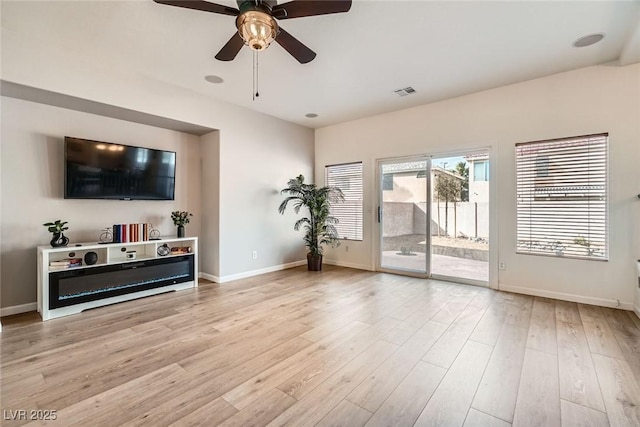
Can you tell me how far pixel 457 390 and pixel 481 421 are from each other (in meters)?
0.27

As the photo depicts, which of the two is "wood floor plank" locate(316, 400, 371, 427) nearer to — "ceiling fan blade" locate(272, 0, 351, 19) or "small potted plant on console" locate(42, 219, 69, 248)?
"ceiling fan blade" locate(272, 0, 351, 19)

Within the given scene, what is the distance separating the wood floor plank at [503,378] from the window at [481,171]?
2.41m

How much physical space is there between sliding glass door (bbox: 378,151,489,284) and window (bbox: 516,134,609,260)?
0.48m

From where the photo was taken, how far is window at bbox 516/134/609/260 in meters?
3.47

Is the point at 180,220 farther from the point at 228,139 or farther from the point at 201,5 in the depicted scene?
the point at 201,5

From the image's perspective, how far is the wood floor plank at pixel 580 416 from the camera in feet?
5.09

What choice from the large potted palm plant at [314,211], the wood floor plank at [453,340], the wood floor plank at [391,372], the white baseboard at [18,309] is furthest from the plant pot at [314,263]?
the white baseboard at [18,309]

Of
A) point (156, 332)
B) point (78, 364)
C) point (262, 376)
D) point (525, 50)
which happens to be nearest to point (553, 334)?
point (262, 376)

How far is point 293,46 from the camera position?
253cm

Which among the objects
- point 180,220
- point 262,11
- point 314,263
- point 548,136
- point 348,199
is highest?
point 262,11

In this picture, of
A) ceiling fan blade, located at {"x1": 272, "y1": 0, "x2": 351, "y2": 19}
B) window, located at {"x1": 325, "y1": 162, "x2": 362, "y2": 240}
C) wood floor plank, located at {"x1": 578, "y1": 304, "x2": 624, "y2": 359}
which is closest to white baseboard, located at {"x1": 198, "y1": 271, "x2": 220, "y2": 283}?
window, located at {"x1": 325, "y1": 162, "x2": 362, "y2": 240}

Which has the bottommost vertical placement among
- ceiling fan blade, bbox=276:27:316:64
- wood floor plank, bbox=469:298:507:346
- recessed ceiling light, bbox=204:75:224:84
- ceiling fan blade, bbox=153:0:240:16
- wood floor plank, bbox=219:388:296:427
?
wood floor plank, bbox=219:388:296:427

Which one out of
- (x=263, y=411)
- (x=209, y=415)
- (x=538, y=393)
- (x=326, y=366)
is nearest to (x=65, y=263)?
(x=209, y=415)

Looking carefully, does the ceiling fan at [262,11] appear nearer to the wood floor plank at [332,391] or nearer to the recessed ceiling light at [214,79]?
the recessed ceiling light at [214,79]
